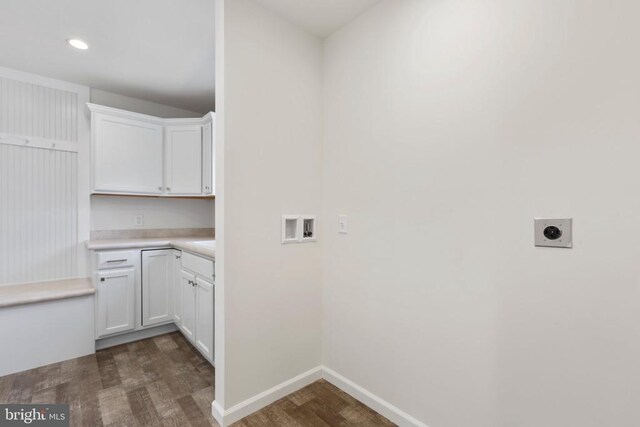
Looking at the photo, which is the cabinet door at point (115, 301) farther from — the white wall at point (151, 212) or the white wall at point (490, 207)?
the white wall at point (490, 207)

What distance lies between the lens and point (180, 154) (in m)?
3.12

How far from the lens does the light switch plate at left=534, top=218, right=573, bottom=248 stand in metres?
1.08

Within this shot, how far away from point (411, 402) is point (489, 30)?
187 cm

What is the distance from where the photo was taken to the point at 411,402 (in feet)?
5.15

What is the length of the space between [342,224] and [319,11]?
1.34 meters

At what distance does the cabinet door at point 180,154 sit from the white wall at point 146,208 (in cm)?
41

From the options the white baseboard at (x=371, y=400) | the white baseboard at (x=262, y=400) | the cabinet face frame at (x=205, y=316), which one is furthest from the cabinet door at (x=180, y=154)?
the white baseboard at (x=371, y=400)

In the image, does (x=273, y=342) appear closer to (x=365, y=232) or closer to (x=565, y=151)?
(x=365, y=232)

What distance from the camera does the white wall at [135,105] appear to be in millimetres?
3012

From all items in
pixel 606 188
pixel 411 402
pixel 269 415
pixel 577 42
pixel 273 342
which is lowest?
pixel 269 415

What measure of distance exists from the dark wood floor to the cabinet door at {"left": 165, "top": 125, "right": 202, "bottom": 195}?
170 cm

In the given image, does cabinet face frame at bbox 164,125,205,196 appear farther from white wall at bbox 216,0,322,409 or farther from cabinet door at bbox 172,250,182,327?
white wall at bbox 216,0,322,409

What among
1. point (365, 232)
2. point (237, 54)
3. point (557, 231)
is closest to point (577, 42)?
point (557, 231)

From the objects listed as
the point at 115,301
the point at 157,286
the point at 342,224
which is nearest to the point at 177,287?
the point at 157,286
